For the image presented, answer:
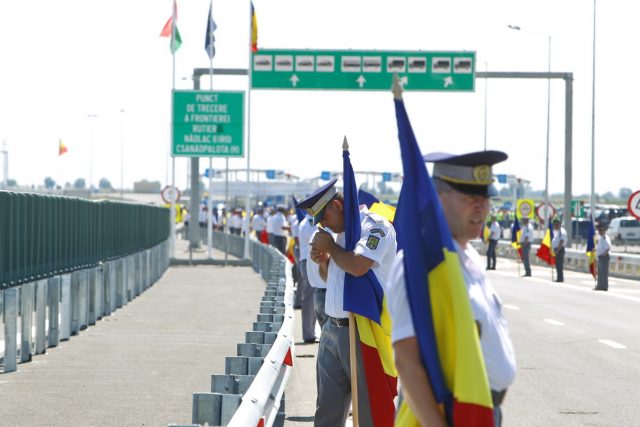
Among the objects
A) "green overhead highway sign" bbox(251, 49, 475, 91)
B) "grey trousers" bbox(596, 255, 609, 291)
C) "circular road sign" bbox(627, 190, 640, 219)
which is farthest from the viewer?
"green overhead highway sign" bbox(251, 49, 475, 91)

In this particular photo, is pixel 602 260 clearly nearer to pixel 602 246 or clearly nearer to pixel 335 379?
pixel 602 246

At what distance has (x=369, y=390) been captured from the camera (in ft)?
25.2

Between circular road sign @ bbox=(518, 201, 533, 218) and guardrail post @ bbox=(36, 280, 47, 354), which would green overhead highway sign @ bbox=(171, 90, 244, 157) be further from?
guardrail post @ bbox=(36, 280, 47, 354)

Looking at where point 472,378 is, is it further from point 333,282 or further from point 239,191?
point 239,191

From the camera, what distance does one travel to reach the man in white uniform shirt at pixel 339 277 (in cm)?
788

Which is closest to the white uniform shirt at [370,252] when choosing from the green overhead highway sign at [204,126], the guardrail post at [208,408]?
the guardrail post at [208,408]

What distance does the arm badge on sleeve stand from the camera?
7922 mm

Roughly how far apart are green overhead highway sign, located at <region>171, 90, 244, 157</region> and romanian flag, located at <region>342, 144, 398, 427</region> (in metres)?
30.6

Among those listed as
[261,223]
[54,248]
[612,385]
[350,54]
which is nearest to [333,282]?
[612,385]

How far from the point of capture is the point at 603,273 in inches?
1271

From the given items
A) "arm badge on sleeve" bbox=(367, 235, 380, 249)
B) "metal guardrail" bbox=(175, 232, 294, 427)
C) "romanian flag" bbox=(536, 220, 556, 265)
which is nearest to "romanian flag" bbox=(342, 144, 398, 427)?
"arm badge on sleeve" bbox=(367, 235, 380, 249)

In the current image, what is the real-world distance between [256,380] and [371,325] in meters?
1.13

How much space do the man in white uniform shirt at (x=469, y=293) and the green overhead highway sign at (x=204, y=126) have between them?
3436 centimetres

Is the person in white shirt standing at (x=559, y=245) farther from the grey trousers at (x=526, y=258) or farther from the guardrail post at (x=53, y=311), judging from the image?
the guardrail post at (x=53, y=311)
